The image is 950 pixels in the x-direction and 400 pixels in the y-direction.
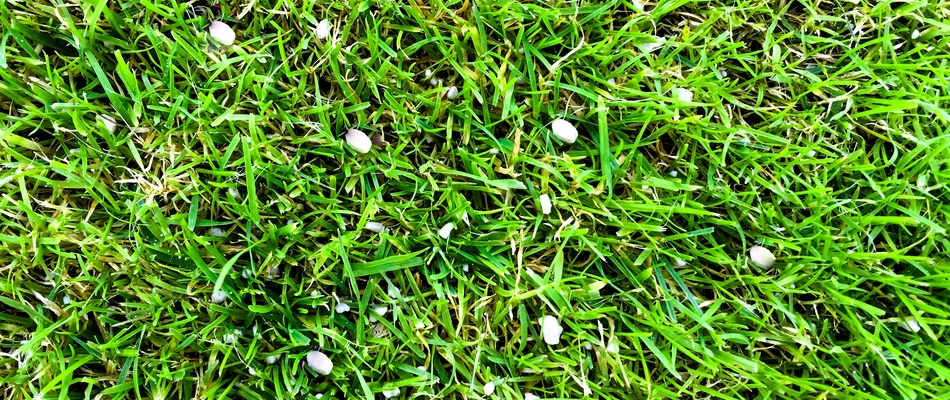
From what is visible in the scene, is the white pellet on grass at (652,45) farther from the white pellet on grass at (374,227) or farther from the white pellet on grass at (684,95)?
the white pellet on grass at (374,227)

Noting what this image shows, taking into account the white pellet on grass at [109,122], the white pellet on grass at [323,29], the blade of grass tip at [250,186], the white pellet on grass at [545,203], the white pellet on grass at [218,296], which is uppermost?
the white pellet on grass at [323,29]

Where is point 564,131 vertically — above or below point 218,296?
above

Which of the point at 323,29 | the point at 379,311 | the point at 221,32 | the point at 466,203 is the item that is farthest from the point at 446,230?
the point at 221,32

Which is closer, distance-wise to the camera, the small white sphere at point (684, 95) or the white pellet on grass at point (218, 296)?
the white pellet on grass at point (218, 296)

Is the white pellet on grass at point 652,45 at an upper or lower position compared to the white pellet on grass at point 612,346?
upper

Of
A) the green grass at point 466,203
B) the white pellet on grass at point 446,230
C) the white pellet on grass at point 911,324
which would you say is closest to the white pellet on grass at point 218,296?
the green grass at point 466,203

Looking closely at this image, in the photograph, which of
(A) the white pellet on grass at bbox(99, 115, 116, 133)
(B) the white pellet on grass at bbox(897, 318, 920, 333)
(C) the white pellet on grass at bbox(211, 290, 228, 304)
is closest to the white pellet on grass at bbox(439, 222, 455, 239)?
(C) the white pellet on grass at bbox(211, 290, 228, 304)

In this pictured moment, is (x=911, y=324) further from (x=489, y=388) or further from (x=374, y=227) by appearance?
(x=374, y=227)
